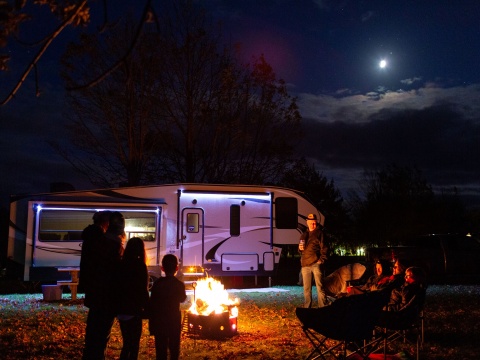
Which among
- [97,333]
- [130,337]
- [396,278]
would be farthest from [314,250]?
[97,333]

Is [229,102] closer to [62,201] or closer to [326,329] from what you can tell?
[62,201]

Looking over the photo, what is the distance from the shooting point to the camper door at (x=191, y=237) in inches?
573

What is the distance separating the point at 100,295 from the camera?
5109 mm

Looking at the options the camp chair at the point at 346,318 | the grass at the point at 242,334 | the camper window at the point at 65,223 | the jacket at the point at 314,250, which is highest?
the camper window at the point at 65,223

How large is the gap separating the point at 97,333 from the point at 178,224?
9328 mm

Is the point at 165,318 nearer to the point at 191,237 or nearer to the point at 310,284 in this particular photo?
the point at 310,284

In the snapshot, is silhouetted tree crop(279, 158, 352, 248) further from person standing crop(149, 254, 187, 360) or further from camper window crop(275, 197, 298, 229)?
person standing crop(149, 254, 187, 360)

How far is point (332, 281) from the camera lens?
9.54m

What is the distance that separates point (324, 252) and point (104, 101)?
44.3 feet

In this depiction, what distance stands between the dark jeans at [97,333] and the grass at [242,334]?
138cm

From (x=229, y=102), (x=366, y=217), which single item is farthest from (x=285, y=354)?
(x=366, y=217)

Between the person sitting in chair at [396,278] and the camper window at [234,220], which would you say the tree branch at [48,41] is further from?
the camper window at [234,220]

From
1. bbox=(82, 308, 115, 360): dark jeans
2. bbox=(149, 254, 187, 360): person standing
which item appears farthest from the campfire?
bbox=(82, 308, 115, 360): dark jeans

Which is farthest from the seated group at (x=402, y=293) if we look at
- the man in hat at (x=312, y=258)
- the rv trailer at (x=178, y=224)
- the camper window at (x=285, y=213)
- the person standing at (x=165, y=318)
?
the camper window at (x=285, y=213)
